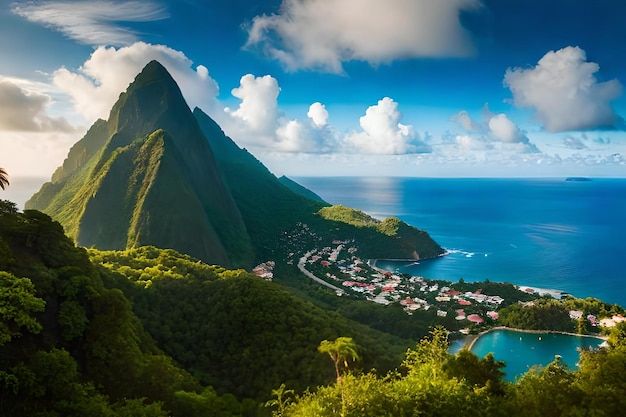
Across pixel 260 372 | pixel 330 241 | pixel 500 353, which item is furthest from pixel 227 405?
pixel 330 241

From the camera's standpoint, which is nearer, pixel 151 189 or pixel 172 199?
pixel 151 189

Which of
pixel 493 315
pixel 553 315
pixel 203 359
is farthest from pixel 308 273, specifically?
pixel 203 359

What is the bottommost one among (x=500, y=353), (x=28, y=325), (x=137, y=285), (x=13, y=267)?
(x=500, y=353)

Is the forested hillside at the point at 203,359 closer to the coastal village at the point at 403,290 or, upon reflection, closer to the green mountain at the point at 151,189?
the coastal village at the point at 403,290

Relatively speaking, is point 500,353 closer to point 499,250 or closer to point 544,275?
point 544,275

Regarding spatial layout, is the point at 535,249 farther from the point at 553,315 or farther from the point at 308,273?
the point at 308,273

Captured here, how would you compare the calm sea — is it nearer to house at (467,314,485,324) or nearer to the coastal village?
the coastal village

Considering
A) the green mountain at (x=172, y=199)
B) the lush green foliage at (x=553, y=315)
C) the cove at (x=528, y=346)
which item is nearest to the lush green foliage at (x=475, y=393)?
the cove at (x=528, y=346)
